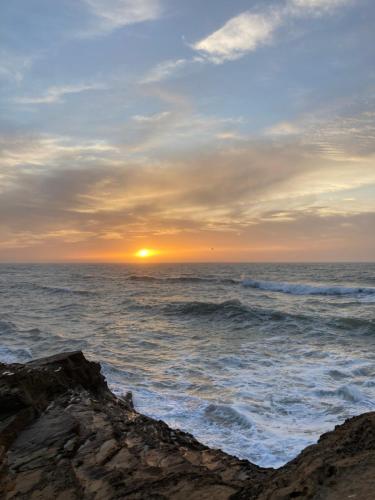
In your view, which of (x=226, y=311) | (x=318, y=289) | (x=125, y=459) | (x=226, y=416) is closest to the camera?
(x=125, y=459)

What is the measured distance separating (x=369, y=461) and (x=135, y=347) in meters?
12.1

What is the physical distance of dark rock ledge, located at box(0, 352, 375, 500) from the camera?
2791 millimetres

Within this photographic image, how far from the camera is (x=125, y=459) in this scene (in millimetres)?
4055

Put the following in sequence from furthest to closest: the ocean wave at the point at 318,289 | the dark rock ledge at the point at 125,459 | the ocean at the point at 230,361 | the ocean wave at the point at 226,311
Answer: the ocean wave at the point at 318,289 < the ocean wave at the point at 226,311 < the ocean at the point at 230,361 < the dark rock ledge at the point at 125,459

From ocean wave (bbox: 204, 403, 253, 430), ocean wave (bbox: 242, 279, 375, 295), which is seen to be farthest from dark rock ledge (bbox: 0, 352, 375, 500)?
ocean wave (bbox: 242, 279, 375, 295)

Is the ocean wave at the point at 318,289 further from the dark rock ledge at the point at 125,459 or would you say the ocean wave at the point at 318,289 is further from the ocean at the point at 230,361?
the dark rock ledge at the point at 125,459

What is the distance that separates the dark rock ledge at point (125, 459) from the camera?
2.79 m

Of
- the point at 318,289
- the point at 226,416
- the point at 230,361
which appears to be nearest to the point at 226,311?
the point at 230,361

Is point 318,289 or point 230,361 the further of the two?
point 318,289

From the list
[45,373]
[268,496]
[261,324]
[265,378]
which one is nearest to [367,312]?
[261,324]

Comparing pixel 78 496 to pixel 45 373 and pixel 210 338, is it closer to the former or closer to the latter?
pixel 45 373

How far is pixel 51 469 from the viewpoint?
3.96 metres

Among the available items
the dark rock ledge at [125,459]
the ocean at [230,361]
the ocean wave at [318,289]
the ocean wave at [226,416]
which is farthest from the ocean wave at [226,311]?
the dark rock ledge at [125,459]

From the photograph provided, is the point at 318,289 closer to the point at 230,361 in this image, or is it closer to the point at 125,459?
the point at 230,361
